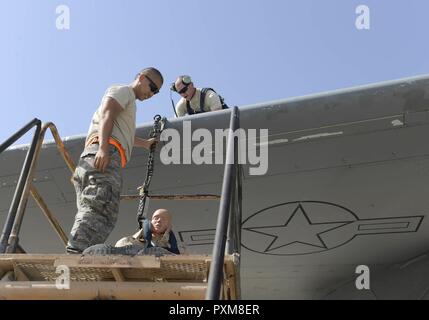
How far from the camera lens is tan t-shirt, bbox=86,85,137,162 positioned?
4043 millimetres

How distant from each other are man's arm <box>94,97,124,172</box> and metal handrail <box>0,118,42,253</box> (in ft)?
2.46

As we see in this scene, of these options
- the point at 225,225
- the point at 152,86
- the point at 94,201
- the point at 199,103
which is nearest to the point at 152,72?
the point at 152,86

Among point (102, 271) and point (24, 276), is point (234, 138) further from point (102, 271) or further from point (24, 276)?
point (24, 276)

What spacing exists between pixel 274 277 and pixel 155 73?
14.3 ft

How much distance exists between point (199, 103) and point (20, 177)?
3189 millimetres

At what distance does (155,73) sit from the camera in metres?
4.30

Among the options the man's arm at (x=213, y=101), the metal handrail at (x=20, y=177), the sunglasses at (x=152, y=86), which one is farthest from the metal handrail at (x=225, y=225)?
the man's arm at (x=213, y=101)

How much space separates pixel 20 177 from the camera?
408cm

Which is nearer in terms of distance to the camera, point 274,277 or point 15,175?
point 15,175

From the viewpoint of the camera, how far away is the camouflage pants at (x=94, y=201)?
344 cm

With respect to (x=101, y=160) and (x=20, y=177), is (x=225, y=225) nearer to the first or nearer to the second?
(x=101, y=160)

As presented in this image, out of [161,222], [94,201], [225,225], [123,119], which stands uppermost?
[123,119]

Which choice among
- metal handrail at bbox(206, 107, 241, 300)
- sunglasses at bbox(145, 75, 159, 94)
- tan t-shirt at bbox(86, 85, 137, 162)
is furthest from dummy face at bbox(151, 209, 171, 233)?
sunglasses at bbox(145, 75, 159, 94)
